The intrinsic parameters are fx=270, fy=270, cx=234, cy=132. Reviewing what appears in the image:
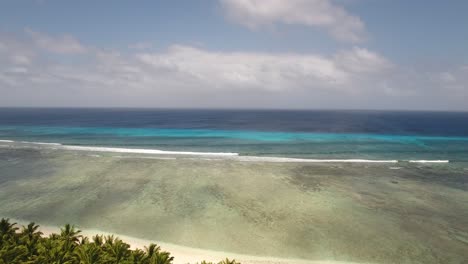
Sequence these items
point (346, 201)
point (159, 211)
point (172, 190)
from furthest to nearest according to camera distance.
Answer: point (172, 190) < point (346, 201) < point (159, 211)

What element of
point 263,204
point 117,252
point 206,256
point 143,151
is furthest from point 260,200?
point 143,151

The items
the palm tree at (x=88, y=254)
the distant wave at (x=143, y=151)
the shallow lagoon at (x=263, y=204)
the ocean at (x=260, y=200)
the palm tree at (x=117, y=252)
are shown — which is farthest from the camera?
the distant wave at (x=143, y=151)

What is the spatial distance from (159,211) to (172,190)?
659 cm

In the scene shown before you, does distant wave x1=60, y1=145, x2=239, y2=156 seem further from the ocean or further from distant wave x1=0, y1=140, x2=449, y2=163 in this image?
the ocean

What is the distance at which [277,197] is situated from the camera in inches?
1282

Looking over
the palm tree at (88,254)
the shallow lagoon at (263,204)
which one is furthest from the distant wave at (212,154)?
the palm tree at (88,254)

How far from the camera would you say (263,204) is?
30.4 metres

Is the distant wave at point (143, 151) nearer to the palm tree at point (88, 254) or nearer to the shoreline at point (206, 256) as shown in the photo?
the shoreline at point (206, 256)

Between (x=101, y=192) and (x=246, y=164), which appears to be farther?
(x=246, y=164)

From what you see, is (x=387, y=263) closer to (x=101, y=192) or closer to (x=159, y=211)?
(x=159, y=211)

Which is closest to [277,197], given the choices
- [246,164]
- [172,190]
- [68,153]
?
[172,190]

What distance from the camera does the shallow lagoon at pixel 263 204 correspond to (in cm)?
2214

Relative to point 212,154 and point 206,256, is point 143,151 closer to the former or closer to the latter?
point 212,154

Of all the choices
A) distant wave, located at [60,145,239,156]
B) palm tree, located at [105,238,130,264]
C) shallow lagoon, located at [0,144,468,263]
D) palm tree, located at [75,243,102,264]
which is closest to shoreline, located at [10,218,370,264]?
shallow lagoon, located at [0,144,468,263]
